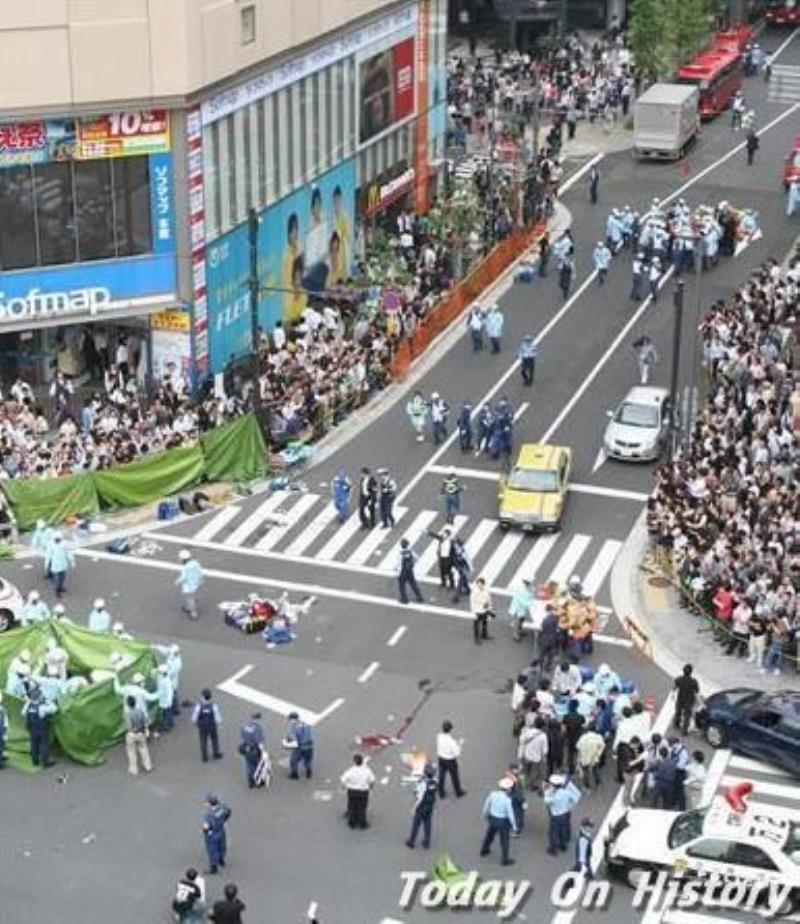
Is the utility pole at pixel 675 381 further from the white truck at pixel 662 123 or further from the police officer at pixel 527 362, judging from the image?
the white truck at pixel 662 123

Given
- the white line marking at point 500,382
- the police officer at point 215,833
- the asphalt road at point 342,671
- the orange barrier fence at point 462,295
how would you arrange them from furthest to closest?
1. the orange barrier fence at point 462,295
2. the white line marking at point 500,382
3. the asphalt road at point 342,671
4. the police officer at point 215,833

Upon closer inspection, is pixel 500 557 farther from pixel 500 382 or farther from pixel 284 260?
pixel 284 260

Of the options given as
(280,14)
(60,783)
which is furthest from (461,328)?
(60,783)

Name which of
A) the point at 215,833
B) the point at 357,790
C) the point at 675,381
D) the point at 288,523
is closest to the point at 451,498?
the point at 288,523

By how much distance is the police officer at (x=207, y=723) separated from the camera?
100.0ft

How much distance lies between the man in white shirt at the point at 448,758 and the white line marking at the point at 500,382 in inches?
512

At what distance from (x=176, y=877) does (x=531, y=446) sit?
1725 cm

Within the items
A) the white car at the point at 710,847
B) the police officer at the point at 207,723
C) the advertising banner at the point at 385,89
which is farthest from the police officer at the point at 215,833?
the advertising banner at the point at 385,89

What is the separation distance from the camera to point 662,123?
227 feet

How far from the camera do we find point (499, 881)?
2794 cm

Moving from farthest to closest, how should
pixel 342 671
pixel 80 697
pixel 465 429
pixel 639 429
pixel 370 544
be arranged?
1. pixel 465 429
2. pixel 639 429
3. pixel 370 544
4. pixel 342 671
5. pixel 80 697

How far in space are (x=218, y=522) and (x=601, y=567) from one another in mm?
8703

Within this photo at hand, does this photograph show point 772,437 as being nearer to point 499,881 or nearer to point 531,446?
point 531,446

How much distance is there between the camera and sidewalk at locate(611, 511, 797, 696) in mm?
34125
